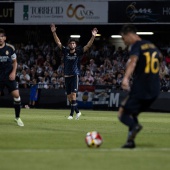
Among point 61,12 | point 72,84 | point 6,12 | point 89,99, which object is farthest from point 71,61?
point 6,12

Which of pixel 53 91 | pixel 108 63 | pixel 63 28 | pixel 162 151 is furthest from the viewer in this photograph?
pixel 63 28

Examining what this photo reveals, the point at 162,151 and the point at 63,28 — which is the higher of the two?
the point at 63,28

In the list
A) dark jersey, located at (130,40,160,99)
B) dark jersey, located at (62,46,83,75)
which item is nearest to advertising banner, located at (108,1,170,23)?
dark jersey, located at (62,46,83,75)

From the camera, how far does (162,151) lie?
11.7m

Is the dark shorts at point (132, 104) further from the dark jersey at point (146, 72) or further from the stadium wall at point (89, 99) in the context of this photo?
the stadium wall at point (89, 99)

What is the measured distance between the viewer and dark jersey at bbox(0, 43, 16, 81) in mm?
17641

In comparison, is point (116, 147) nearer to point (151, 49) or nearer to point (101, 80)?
point (151, 49)

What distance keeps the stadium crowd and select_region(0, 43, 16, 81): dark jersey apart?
15.7 m

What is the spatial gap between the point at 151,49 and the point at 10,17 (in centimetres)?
2910

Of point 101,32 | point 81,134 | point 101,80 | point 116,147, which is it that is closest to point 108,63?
point 101,80

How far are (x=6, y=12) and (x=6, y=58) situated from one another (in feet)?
75.9

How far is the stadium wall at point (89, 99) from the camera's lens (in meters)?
32.5

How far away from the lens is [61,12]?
39500mm

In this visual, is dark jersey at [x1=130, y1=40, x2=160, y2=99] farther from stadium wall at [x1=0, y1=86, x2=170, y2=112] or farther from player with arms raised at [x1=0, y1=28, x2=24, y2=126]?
stadium wall at [x1=0, y1=86, x2=170, y2=112]
